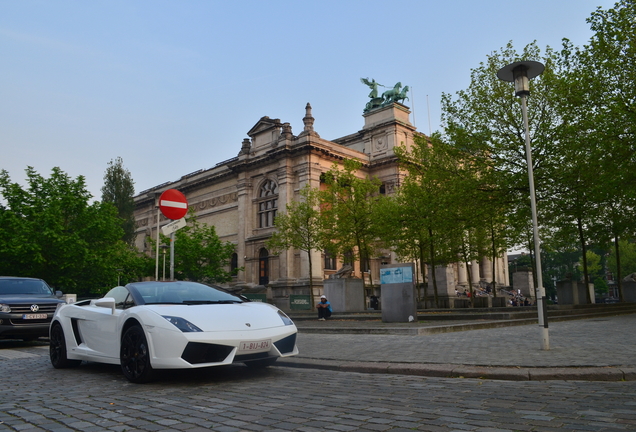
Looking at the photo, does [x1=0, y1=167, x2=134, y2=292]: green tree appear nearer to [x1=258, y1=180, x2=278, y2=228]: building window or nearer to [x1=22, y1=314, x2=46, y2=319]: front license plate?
[x1=22, y1=314, x2=46, y2=319]: front license plate

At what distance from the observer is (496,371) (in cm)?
680

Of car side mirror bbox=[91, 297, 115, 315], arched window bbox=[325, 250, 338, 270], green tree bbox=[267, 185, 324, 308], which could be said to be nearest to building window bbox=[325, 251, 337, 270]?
arched window bbox=[325, 250, 338, 270]

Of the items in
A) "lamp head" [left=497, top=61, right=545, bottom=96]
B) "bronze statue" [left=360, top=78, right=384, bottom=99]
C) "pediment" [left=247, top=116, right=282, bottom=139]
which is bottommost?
"lamp head" [left=497, top=61, right=545, bottom=96]

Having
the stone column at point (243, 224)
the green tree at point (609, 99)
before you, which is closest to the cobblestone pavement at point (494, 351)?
the green tree at point (609, 99)

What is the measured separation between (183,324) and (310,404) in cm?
203

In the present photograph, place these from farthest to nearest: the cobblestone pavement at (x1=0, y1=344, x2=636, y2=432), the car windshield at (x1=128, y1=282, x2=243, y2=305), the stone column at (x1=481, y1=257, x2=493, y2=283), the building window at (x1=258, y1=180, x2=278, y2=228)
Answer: the stone column at (x1=481, y1=257, x2=493, y2=283) → the building window at (x1=258, y1=180, x2=278, y2=228) → the car windshield at (x1=128, y1=282, x2=243, y2=305) → the cobblestone pavement at (x1=0, y1=344, x2=636, y2=432)

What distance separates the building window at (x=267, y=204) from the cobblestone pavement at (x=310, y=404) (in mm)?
42686

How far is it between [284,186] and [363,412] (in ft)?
142

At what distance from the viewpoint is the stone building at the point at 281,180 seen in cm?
4684

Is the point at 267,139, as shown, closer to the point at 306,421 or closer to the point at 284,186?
the point at 284,186

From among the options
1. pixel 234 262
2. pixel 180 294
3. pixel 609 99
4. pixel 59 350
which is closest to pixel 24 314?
pixel 59 350

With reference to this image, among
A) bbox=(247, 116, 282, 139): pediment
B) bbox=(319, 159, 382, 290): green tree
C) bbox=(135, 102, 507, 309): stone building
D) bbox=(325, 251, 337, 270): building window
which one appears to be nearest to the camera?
bbox=(319, 159, 382, 290): green tree

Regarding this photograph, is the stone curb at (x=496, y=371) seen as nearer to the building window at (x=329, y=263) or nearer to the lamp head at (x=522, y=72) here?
the lamp head at (x=522, y=72)

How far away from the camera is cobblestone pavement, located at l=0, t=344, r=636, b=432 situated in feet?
14.3
